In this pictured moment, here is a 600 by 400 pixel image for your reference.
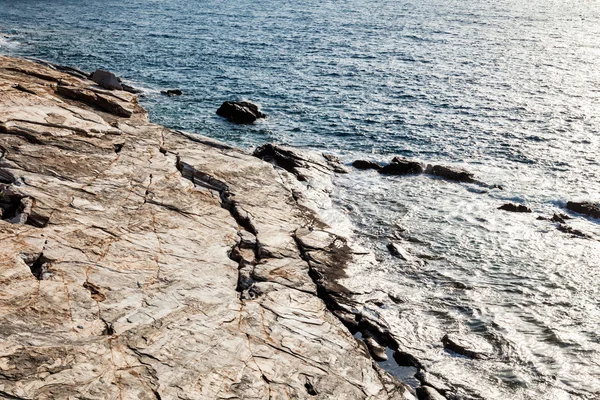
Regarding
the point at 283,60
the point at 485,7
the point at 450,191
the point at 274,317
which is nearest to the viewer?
the point at 274,317

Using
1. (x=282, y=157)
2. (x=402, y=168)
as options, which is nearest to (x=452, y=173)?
(x=402, y=168)

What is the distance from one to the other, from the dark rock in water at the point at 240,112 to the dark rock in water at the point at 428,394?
1028 inches

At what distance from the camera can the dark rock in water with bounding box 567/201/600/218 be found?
96.0 feet

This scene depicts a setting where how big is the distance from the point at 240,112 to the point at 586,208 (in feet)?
70.6

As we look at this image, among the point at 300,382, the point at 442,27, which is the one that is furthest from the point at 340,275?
the point at 442,27

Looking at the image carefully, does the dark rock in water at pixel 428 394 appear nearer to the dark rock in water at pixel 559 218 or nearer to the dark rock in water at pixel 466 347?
the dark rock in water at pixel 466 347

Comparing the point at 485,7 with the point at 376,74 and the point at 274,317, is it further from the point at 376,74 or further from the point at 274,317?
the point at 274,317

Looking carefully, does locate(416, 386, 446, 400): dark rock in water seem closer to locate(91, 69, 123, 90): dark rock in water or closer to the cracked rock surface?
the cracked rock surface

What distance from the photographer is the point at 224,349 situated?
51.0 feet

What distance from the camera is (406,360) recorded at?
18578 mm

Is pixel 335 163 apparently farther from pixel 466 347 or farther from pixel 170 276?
pixel 170 276

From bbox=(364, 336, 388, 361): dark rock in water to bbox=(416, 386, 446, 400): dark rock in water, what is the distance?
152 cm

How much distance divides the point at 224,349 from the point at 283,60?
4654 centimetres

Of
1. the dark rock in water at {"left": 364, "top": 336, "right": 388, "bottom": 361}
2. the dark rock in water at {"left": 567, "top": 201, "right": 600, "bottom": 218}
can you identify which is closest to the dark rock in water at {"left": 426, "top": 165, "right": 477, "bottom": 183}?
the dark rock in water at {"left": 567, "top": 201, "right": 600, "bottom": 218}
